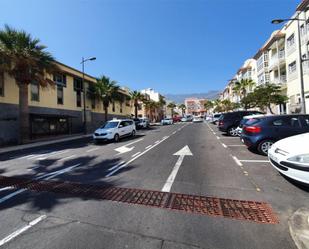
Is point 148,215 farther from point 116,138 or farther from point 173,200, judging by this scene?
point 116,138

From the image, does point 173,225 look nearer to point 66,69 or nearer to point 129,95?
point 66,69

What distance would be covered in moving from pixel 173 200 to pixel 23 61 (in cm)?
1816

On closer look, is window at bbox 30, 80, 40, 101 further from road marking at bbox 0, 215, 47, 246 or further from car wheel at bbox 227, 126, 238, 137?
road marking at bbox 0, 215, 47, 246

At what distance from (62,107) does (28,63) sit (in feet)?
34.4

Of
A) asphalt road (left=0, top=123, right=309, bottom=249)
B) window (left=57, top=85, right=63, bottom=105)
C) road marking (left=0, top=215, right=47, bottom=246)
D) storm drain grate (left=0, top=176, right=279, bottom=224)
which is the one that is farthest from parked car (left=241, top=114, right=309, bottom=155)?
window (left=57, top=85, right=63, bottom=105)

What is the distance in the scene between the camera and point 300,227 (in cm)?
357

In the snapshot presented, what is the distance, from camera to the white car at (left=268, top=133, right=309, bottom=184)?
4867 mm

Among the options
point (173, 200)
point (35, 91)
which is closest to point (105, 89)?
point (35, 91)

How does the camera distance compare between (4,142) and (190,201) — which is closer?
(190,201)

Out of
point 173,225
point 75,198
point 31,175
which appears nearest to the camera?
point 173,225

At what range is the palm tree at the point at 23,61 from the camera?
17422 mm

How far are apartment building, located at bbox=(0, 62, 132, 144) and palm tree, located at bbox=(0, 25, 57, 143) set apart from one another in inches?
60.1

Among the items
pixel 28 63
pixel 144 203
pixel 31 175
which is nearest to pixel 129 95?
pixel 28 63

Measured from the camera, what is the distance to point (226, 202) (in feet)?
15.7
